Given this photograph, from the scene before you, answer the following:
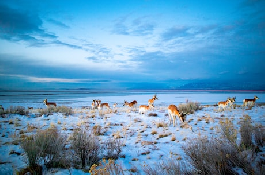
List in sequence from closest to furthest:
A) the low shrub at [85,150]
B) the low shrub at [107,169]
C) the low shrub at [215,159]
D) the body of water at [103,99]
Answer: the low shrub at [107,169] → the low shrub at [215,159] → the low shrub at [85,150] → the body of water at [103,99]

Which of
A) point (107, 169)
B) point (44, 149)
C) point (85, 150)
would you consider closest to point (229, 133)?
point (107, 169)

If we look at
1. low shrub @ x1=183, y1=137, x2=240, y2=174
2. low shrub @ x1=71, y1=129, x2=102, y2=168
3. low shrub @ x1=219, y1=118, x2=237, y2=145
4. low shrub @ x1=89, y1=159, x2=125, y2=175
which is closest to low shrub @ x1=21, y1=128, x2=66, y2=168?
low shrub @ x1=71, y1=129, x2=102, y2=168

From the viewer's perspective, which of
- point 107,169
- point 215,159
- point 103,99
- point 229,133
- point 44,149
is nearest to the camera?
point 107,169

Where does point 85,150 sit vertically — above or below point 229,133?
below

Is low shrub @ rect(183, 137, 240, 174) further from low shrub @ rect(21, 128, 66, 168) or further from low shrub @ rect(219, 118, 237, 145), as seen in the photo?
low shrub @ rect(21, 128, 66, 168)

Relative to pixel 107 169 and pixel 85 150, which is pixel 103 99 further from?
pixel 107 169

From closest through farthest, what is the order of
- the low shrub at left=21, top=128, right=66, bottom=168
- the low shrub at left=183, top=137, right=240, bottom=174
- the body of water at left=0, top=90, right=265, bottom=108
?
the low shrub at left=183, top=137, right=240, bottom=174 < the low shrub at left=21, top=128, right=66, bottom=168 < the body of water at left=0, top=90, right=265, bottom=108

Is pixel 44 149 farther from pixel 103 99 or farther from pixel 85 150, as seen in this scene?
pixel 103 99

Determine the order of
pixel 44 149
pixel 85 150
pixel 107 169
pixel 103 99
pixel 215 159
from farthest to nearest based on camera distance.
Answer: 1. pixel 103 99
2. pixel 85 150
3. pixel 44 149
4. pixel 215 159
5. pixel 107 169

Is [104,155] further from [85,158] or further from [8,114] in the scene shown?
[8,114]

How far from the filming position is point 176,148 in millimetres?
6250

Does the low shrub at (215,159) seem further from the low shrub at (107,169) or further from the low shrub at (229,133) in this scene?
the low shrub at (107,169)

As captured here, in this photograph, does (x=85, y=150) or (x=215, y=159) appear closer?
(x=215, y=159)

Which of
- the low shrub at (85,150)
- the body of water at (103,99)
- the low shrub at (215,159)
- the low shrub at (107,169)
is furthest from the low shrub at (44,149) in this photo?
the body of water at (103,99)
